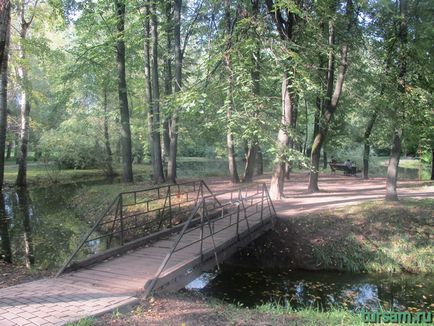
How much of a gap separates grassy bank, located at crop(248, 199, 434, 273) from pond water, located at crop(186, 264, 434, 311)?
382 millimetres

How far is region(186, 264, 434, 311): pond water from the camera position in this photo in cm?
787

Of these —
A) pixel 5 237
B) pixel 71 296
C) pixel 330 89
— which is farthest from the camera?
pixel 330 89

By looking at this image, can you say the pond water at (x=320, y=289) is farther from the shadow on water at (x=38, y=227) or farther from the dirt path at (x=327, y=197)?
the shadow on water at (x=38, y=227)

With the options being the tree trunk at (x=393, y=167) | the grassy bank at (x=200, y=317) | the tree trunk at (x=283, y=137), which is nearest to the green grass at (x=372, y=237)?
the tree trunk at (x=393, y=167)

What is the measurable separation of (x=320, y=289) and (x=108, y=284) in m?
4.89

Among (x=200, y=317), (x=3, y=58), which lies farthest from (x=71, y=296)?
(x=3, y=58)

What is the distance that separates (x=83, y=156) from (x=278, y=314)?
23.2 m

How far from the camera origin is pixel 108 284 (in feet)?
20.2

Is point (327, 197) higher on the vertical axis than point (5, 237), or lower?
higher

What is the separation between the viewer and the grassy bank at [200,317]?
477cm

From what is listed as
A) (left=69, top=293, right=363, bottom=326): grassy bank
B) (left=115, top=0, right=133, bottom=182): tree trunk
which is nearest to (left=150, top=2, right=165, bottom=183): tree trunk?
(left=115, top=0, right=133, bottom=182): tree trunk

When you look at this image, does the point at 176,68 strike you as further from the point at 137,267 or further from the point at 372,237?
the point at 137,267

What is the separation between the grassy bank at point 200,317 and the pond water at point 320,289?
2.21 metres

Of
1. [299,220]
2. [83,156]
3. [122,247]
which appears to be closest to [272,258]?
[299,220]
